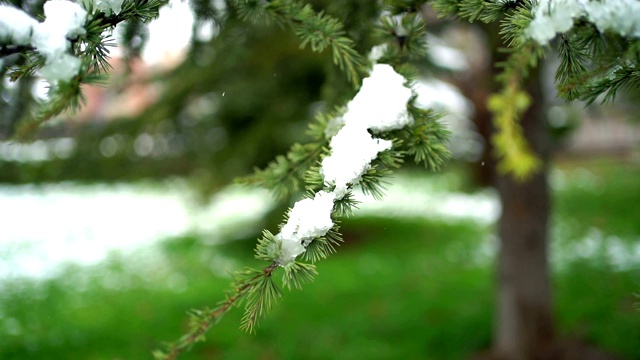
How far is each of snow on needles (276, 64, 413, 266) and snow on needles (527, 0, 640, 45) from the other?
1.09ft

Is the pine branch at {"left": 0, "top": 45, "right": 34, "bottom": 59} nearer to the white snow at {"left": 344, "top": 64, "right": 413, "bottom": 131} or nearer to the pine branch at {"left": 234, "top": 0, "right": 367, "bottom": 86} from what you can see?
the pine branch at {"left": 234, "top": 0, "right": 367, "bottom": 86}

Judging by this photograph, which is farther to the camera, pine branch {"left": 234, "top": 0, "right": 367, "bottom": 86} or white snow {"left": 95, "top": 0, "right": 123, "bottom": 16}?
pine branch {"left": 234, "top": 0, "right": 367, "bottom": 86}

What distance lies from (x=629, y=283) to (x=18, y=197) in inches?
406

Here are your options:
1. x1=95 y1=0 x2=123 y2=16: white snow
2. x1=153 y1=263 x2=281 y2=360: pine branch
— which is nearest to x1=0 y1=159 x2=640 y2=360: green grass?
x1=153 y1=263 x2=281 y2=360: pine branch

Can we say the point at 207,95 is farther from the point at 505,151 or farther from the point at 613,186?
the point at 613,186

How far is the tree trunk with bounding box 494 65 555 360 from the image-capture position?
3.53 m

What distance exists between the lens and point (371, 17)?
1.77 metres

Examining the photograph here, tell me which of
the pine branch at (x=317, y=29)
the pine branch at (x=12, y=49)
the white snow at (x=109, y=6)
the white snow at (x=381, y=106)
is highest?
the pine branch at (x=317, y=29)

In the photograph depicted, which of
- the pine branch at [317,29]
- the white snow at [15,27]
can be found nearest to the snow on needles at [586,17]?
the pine branch at [317,29]

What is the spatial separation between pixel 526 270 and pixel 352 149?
2.84 metres

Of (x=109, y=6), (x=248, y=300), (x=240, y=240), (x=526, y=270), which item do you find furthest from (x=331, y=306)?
(x=109, y=6)

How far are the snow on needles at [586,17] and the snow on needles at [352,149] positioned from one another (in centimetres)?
33

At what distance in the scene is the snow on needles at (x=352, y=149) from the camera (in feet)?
3.48

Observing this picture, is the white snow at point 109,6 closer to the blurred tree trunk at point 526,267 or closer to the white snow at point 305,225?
the white snow at point 305,225
